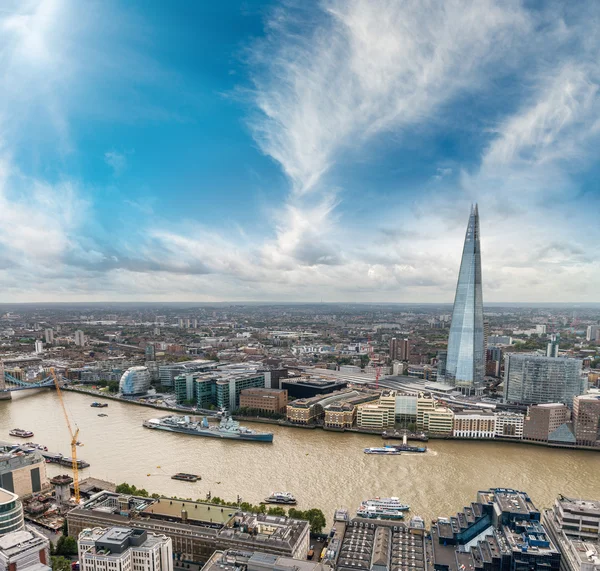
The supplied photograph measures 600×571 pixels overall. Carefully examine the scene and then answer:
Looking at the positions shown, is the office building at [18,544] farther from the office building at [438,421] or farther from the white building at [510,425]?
the white building at [510,425]

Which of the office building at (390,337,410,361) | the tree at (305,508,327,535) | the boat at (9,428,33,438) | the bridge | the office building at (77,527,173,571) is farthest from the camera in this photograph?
the office building at (390,337,410,361)

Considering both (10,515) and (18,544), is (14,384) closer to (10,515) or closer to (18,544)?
(10,515)

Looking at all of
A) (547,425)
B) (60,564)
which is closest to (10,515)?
(60,564)

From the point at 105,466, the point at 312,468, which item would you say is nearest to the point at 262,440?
the point at 312,468

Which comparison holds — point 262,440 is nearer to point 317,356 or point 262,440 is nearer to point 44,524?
point 44,524

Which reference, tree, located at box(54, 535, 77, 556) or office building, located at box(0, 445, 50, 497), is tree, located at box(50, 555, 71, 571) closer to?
tree, located at box(54, 535, 77, 556)

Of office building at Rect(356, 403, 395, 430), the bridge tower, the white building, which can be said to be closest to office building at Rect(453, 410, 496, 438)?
the white building
